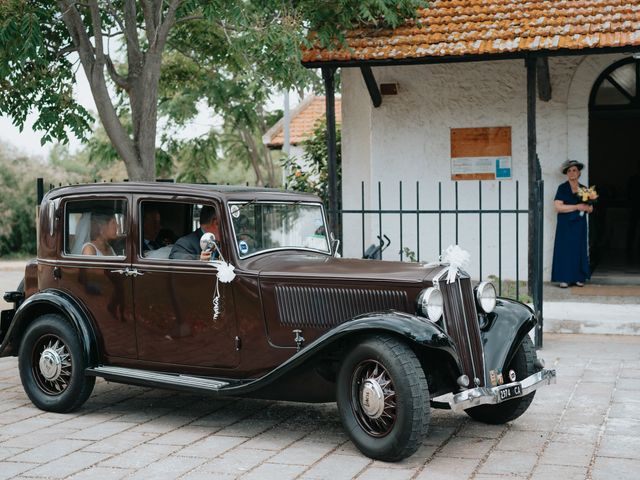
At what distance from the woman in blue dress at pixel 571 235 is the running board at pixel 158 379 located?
7.29 meters

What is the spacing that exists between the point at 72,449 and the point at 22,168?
26080 mm

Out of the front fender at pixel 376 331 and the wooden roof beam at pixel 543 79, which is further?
the wooden roof beam at pixel 543 79

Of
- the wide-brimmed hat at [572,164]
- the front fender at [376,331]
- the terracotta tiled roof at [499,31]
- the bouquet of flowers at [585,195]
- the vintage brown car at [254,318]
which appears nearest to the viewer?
the front fender at [376,331]

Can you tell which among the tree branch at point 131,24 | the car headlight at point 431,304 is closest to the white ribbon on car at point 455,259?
the car headlight at point 431,304

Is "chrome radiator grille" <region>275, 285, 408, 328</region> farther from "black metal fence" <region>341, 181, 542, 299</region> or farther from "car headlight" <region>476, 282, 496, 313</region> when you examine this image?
"black metal fence" <region>341, 181, 542, 299</region>

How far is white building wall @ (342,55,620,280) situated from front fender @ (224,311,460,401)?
26.0 ft

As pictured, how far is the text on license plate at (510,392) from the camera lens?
18.0 feet

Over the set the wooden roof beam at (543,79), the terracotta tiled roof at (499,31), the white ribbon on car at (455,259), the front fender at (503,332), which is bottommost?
the front fender at (503,332)

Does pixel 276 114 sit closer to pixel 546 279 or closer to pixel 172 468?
pixel 546 279

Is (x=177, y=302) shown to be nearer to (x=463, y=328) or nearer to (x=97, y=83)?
(x=463, y=328)

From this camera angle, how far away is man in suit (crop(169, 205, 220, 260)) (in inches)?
249

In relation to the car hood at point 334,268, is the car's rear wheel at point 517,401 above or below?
below

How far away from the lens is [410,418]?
516cm

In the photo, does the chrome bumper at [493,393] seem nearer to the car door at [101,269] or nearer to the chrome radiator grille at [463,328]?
the chrome radiator grille at [463,328]
